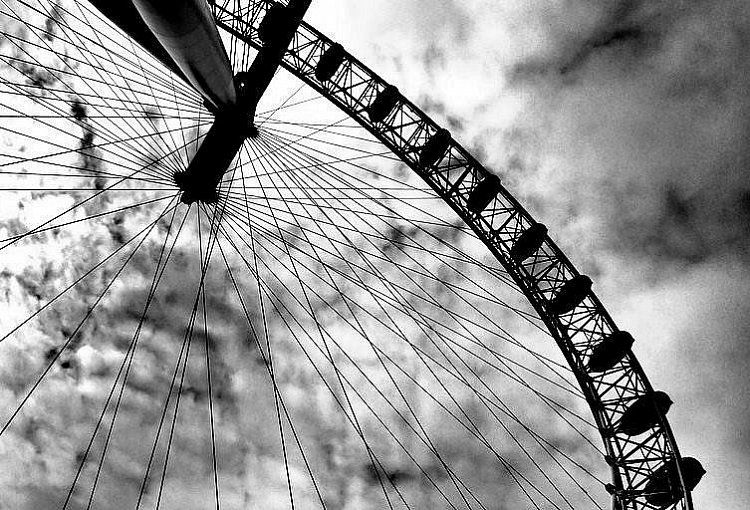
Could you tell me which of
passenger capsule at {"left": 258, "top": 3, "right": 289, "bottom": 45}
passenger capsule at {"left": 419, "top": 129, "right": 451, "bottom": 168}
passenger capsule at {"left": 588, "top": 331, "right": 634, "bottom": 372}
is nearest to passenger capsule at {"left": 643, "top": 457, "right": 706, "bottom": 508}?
passenger capsule at {"left": 588, "top": 331, "right": 634, "bottom": 372}

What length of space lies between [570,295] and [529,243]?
2.27m

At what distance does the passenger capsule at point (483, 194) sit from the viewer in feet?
52.7

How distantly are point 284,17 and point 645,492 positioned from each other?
18.5m

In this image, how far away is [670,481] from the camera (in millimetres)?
14031

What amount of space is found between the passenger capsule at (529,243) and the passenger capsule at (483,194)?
177 cm

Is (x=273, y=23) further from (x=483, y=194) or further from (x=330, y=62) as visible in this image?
(x=483, y=194)

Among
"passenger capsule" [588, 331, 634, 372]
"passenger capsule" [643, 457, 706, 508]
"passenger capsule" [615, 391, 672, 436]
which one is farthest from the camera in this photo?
"passenger capsule" [588, 331, 634, 372]

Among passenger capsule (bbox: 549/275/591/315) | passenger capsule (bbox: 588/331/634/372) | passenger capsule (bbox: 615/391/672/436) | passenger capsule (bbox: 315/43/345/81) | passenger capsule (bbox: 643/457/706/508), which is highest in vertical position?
passenger capsule (bbox: 315/43/345/81)

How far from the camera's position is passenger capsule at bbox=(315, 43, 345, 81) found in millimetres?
15938

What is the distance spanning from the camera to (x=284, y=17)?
13695 mm

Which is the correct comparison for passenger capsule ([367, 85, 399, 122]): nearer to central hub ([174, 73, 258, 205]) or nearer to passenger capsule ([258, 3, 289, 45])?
passenger capsule ([258, 3, 289, 45])

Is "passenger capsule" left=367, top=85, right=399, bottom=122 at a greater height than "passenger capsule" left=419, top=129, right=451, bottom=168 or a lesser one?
greater

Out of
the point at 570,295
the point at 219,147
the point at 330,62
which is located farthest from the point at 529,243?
the point at 219,147

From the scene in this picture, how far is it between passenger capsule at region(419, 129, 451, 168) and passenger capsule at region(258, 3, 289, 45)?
606 centimetres
